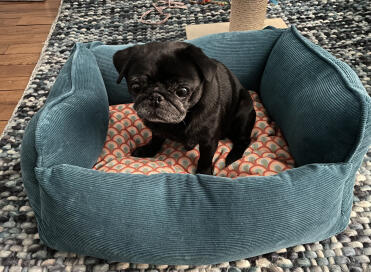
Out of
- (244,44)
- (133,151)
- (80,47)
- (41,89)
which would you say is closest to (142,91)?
(133,151)

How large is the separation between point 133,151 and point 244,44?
0.74 metres

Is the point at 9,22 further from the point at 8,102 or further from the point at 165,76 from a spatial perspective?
the point at 165,76

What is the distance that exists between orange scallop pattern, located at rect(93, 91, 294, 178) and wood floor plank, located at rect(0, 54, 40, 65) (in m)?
1.07

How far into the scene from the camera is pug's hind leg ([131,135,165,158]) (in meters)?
1.50

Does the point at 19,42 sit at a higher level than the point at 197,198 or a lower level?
lower

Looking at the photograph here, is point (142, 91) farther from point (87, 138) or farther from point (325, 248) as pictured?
point (325, 248)

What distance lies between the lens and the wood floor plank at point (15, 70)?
2248 mm

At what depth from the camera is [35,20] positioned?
2.90 metres

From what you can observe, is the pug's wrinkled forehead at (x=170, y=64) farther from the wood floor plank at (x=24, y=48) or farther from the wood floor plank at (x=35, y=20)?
the wood floor plank at (x=35, y=20)

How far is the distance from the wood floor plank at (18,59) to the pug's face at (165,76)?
1.49 meters

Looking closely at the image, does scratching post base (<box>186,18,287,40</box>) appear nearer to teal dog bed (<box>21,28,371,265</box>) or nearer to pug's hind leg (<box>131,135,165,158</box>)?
pug's hind leg (<box>131,135,165,158</box>)

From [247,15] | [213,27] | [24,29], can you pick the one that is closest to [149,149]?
[247,15]

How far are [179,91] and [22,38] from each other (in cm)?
204

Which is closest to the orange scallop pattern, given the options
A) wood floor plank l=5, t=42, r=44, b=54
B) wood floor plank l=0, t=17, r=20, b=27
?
wood floor plank l=5, t=42, r=44, b=54
